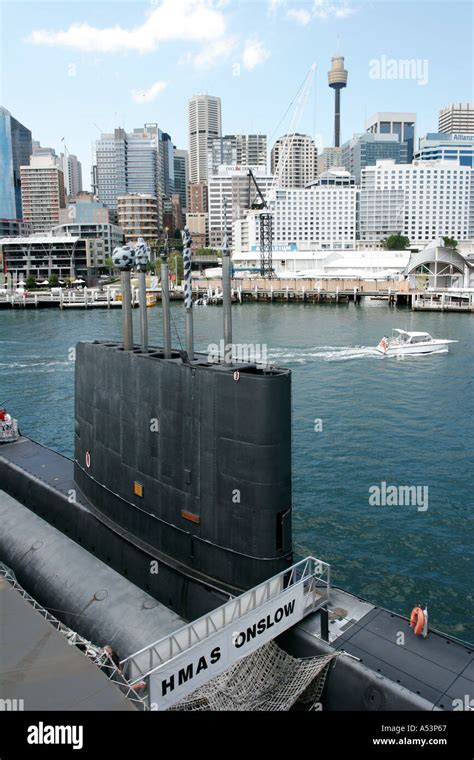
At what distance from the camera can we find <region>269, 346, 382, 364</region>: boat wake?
200 ft

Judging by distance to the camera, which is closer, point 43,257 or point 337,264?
point 337,264

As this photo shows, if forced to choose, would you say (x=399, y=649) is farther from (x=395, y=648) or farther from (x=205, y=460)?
(x=205, y=460)

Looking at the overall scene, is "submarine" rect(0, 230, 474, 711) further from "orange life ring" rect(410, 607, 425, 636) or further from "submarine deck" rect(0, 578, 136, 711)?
"submarine deck" rect(0, 578, 136, 711)

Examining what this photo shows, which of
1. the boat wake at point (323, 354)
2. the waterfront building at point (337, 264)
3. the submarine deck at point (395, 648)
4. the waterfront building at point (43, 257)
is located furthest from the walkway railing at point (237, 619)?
the waterfront building at point (43, 257)

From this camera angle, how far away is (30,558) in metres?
17.9

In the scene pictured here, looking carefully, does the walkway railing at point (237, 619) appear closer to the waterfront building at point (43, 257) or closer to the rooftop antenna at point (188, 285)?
the rooftop antenna at point (188, 285)

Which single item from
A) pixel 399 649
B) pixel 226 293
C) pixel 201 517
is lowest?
pixel 399 649

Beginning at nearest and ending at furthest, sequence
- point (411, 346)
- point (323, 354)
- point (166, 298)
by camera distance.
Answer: point (166, 298)
point (411, 346)
point (323, 354)

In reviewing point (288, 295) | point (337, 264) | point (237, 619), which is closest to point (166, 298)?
point (237, 619)

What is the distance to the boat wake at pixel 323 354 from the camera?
2403 inches

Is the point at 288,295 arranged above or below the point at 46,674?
above

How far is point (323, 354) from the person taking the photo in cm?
6356

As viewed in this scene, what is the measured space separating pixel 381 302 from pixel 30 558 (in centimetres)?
12820

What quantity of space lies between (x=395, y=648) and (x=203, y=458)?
5.45 metres
